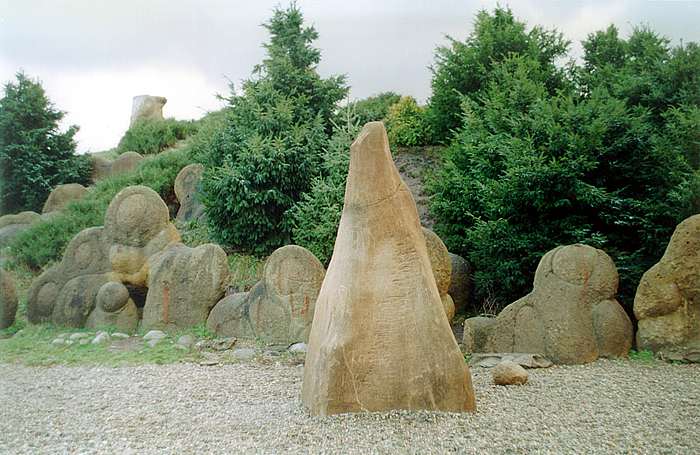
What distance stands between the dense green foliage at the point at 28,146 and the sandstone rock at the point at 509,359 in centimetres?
857

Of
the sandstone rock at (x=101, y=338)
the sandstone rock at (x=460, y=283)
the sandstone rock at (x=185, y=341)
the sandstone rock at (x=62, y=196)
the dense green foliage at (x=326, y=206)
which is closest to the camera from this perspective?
the sandstone rock at (x=185, y=341)

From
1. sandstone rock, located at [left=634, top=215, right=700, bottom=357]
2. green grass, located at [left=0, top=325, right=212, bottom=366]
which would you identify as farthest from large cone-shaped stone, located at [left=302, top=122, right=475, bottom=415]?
sandstone rock, located at [left=634, top=215, right=700, bottom=357]

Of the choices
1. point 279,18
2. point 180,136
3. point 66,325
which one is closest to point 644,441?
point 66,325

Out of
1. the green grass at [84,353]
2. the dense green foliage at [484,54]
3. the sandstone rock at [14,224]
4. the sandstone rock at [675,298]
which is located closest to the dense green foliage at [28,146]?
the sandstone rock at [14,224]

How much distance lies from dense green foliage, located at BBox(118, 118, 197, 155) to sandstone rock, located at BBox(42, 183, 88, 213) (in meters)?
4.07

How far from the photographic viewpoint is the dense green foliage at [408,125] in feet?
42.2

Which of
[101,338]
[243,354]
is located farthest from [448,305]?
[101,338]

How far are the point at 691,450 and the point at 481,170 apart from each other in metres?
5.18

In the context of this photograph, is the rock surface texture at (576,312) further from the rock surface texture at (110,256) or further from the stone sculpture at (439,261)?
the rock surface texture at (110,256)

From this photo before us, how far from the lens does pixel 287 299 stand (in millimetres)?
7227

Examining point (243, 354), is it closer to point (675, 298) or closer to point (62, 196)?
point (675, 298)

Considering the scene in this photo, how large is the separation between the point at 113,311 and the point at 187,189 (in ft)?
15.1

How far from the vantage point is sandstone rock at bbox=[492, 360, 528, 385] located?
A: 5.45m

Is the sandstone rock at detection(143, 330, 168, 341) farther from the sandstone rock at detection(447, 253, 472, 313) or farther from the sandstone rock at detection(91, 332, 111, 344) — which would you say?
the sandstone rock at detection(447, 253, 472, 313)
